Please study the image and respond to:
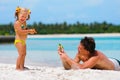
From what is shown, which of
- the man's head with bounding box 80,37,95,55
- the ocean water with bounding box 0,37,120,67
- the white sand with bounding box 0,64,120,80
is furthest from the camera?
the ocean water with bounding box 0,37,120,67

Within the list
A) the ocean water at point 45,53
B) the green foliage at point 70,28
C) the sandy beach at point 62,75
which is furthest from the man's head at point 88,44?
the green foliage at point 70,28

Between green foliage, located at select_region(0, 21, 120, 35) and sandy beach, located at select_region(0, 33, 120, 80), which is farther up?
sandy beach, located at select_region(0, 33, 120, 80)

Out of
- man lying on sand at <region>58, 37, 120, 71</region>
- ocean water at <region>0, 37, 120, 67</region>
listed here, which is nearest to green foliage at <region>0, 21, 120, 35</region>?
ocean water at <region>0, 37, 120, 67</region>

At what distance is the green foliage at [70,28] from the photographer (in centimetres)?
5831

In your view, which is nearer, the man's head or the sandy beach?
the sandy beach

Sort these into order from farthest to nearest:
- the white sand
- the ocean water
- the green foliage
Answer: the green foliage < the ocean water < the white sand

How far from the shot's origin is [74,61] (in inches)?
292

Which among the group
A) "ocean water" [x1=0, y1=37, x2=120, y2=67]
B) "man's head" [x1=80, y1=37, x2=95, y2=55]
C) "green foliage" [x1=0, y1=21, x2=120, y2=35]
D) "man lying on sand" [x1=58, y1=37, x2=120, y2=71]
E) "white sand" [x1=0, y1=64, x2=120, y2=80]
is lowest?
"green foliage" [x1=0, y1=21, x2=120, y2=35]

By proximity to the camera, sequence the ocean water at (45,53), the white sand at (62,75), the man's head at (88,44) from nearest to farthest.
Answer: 1. the white sand at (62,75)
2. the man's head at (88,44)
3. the ocean water at (45,53)

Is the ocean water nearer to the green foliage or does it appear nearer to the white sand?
the white sand

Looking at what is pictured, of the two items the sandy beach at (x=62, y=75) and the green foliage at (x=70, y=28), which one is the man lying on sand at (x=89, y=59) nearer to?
the sandy beach at (x=62, y=75)

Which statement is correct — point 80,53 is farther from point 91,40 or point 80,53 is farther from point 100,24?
point 100,24

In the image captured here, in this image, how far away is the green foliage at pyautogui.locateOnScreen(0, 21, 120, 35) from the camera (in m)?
58.3

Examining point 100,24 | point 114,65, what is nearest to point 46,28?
point 100,24
